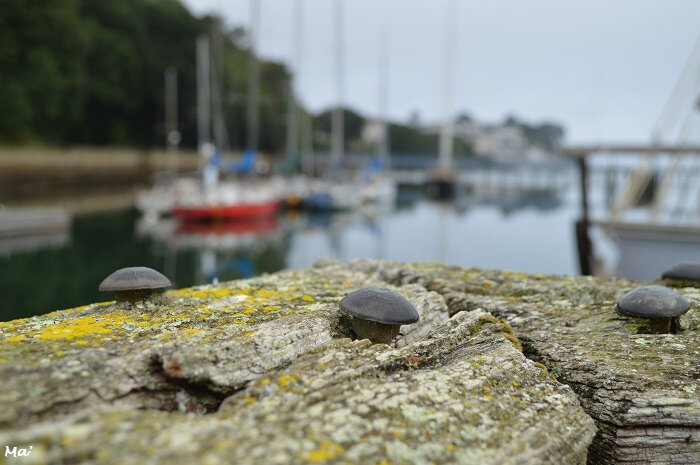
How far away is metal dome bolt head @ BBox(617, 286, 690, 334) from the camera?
3.86 metres

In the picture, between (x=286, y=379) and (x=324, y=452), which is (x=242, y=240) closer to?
(x=286, y=379)

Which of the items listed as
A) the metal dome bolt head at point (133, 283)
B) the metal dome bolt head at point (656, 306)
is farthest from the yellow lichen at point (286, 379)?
the metal dome bolt head at point (656, 306)

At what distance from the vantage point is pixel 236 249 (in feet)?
80.7

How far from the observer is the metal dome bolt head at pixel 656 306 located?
3859mm

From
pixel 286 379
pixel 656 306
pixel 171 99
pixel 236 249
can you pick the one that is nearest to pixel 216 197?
pixel 236 249

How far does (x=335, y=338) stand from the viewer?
356 cm

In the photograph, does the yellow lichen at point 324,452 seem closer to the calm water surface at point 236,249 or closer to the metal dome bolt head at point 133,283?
the metal dome bolt head at point 133,283

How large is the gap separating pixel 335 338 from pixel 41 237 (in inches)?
939

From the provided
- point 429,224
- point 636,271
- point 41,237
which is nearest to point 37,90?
point 41,237

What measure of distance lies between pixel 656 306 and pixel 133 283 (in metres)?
3.63

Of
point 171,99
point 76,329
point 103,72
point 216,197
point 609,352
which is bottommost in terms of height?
point 216,197

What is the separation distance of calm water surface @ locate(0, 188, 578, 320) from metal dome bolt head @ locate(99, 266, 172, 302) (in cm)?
843

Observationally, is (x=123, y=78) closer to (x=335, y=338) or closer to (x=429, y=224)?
(x=429, y=224)

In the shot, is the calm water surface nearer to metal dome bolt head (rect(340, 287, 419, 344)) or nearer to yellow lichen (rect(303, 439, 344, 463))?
metal dome bolt head (rect(340, 287, 419, 344))
